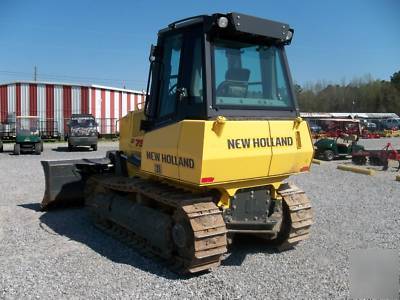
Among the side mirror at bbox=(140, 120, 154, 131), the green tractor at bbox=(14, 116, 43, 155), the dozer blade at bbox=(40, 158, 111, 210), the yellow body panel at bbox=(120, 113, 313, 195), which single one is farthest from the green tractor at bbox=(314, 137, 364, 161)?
the side mirror at bbox=(140, 120, 154, 131)

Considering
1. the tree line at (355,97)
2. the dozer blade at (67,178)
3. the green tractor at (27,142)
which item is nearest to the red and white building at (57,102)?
the green tractor at (27,142)

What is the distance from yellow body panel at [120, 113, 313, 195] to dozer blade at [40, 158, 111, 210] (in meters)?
2.71

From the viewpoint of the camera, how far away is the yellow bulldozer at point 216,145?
16.1ft

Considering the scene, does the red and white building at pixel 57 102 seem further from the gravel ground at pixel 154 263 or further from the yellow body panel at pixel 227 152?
the yellow body panel at pixel 227 152

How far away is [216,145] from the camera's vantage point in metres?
4.81

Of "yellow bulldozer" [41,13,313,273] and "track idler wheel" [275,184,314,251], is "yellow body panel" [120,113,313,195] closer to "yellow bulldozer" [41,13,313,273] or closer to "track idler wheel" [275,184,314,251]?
"yellow bulldozer" [41,13,313,273]

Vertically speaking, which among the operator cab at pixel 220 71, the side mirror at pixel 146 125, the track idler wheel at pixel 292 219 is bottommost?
the track idler wheel at pixel 292 219

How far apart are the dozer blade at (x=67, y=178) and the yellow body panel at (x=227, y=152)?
8.88ft

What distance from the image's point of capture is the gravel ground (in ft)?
15.4

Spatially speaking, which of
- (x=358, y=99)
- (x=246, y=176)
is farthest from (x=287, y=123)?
(x=358, y=99)

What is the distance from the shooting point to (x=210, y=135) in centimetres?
476

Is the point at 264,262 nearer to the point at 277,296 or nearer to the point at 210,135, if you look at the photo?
the point at 277,296

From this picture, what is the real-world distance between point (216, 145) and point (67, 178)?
439cm

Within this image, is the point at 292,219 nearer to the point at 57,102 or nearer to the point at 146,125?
the point at 146,125
